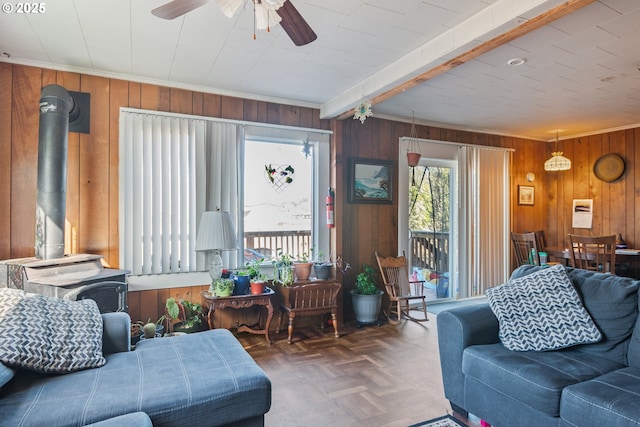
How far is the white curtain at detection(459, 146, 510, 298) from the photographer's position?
5.21m

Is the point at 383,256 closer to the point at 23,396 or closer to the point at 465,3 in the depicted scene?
the point at 465,3

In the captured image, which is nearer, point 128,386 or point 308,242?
point 128,386

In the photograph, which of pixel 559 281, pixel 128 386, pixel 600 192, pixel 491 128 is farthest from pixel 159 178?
pixel 600 192

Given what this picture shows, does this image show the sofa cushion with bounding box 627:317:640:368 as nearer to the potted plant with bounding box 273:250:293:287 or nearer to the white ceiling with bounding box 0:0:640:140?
the white ceiling with bounding box 0:0:640:140

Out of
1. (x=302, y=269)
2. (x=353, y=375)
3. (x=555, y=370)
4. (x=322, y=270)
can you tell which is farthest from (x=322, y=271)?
(x=555, y=370)

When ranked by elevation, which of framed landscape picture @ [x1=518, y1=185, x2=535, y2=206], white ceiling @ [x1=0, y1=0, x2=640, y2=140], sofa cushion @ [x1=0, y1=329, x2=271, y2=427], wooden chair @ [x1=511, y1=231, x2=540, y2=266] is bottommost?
Answer: sofa cushion @ [x1=0, y1=329, x2=271, y2=427]

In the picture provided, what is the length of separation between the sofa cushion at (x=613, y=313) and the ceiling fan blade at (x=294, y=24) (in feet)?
6.98

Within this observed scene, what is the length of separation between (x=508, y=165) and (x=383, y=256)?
99.4 inches

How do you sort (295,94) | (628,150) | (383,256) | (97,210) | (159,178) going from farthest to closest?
(628,150) < (383,256) < (295,94) < (159,178) < (97,210)

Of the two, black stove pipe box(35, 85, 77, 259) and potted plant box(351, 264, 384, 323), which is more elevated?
black stove pipe box(35, 85, 77, 259)

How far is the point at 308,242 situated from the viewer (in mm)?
4266

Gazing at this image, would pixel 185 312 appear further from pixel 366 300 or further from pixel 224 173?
pixel 366 300

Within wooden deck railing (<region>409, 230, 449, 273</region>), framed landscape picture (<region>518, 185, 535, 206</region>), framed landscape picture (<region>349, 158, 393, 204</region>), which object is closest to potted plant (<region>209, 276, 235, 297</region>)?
framed landscape picture (<region>349, 158, 393, 204</region>)

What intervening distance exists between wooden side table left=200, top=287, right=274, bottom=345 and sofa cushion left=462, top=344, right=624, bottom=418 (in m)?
1.90
